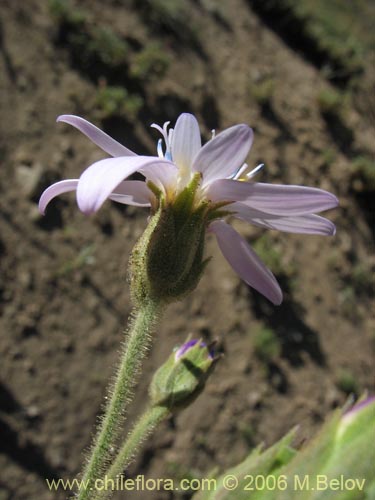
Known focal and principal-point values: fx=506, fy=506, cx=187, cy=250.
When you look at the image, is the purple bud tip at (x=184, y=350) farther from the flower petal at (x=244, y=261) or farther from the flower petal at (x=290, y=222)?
the flower petal at (x=290, y=222)

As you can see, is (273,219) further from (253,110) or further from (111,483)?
(253,110)

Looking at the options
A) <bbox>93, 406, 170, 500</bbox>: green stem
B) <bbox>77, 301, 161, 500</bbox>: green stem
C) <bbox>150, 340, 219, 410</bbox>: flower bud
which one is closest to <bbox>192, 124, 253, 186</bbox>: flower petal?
<bbox>77, 301, 161, 500</bbox>: green stem

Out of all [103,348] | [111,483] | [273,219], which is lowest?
[103,348]

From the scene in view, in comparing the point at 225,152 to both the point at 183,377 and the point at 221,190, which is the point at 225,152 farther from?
the point at 183,377

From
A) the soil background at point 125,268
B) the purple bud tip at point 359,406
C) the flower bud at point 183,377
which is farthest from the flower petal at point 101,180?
the soil background at point 125,268

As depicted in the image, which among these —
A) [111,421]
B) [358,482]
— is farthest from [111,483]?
[358,482]

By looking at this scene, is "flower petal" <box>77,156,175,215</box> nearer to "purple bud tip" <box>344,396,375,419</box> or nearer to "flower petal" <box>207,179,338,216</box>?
"flower petal" <box>207,179,338,216</box>

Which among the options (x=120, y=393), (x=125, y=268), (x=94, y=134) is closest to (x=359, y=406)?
(x=120, y=393)
